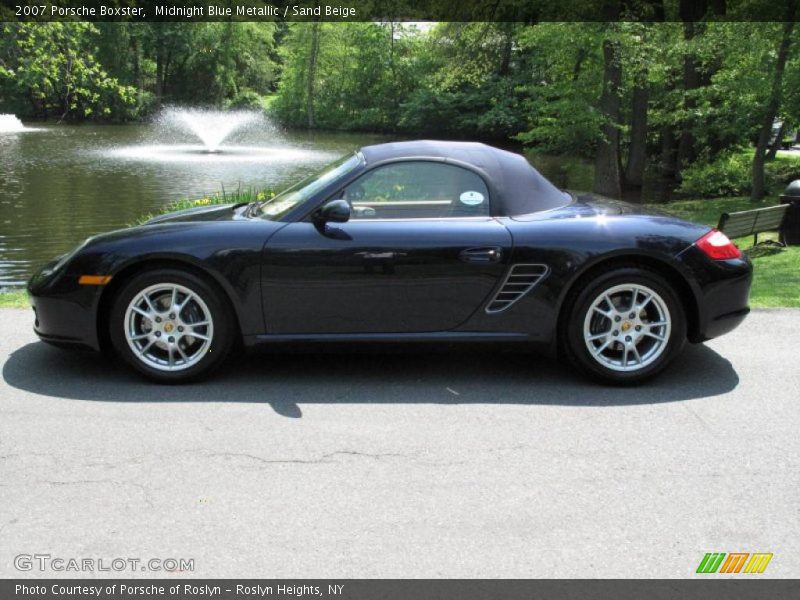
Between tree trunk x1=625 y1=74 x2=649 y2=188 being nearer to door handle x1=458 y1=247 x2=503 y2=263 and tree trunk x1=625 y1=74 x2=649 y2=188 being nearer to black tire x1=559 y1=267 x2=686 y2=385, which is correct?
black tire x1=559 y1=267 x2=686 y2=385

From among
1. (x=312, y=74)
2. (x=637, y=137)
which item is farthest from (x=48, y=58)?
(x=312, y=74)

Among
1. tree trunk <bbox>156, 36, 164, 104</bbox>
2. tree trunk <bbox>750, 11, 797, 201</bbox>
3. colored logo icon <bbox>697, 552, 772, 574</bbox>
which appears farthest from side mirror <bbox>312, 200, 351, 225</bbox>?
tree trunk <bbox>156, 36, 164, 104</bbox>

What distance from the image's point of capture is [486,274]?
16.2 ft

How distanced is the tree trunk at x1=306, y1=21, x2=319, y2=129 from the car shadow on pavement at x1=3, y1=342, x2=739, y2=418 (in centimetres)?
5582

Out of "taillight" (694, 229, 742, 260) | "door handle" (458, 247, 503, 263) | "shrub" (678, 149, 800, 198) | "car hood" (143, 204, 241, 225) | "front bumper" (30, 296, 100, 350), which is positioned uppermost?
"taillight" (694, 229, 742, 260)

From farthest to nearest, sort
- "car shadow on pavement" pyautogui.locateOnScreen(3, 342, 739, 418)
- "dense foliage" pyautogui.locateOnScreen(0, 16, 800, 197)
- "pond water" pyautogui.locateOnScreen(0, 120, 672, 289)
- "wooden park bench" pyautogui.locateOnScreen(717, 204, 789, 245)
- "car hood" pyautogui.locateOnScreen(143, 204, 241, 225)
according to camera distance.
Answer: "dense foliage" pyautogui.locateOnScreen(0, 16, 800, 197), "pond water" pyautogui.locateOnScreen(0, 120, 672, 289), "wooden park bench" pyautogui.locateOnScreen(717, 204, 789, 245), "car hood" pyautogui.locateOnScreen(143, 204, 241, 225), "car shadow on pavement" pyautogui.locateOnScreen(3, 342, 739, 418)

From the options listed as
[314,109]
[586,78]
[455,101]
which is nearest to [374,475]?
[586,78]

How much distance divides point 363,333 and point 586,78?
736 inches

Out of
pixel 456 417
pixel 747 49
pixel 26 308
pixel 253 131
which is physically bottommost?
pixel 253 131

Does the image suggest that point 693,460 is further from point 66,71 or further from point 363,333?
point 66,71

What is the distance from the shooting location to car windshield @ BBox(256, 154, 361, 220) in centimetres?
515

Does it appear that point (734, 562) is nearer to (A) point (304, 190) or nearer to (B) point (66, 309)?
(A) point (304, 190)

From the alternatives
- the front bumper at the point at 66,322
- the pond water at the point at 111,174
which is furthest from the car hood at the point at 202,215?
the pond water at the point at 111,174

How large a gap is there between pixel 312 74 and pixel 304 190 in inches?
2331
